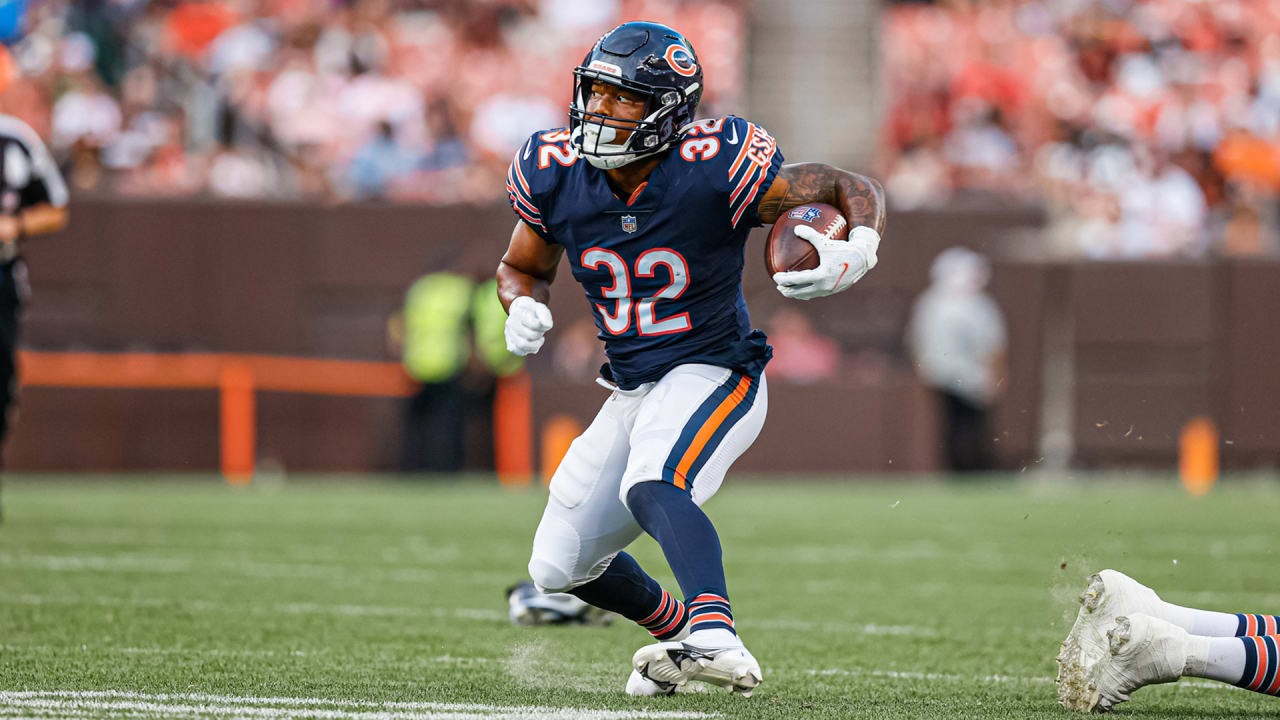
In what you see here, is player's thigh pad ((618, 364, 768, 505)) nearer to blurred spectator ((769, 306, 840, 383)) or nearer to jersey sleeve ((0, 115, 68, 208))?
jersey sleeve ((0, 115, 68, 208))

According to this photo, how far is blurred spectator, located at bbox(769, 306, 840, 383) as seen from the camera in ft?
45.6

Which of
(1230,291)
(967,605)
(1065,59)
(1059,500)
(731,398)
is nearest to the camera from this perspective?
(731,398)

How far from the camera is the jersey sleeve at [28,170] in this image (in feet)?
25.3

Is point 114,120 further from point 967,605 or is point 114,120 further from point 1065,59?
point 967,605

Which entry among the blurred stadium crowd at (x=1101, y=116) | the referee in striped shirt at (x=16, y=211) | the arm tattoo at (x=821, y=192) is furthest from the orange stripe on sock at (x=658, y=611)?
the blurred stadium crowd at (x=1101, y=116)

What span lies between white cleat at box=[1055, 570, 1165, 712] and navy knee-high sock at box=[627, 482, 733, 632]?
0.79 m

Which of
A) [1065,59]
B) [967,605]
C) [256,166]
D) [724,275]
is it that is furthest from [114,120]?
[724,275]

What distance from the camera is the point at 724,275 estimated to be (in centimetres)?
436

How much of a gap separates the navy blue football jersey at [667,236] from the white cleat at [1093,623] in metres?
0.99

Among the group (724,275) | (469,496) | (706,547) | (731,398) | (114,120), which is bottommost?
(469,496)

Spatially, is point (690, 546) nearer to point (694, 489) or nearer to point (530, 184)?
point (694, 489)

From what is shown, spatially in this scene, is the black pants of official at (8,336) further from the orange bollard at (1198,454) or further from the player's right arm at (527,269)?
the orange bollard at (1198,454)

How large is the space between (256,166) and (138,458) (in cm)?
250

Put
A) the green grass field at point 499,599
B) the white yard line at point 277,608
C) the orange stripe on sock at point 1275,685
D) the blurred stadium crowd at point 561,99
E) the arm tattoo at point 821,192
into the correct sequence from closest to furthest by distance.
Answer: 1. the orange stripe on sock at point 1275,685
2. the green grass field at point 499,599
3. the arm tattoo at point 821,192
4. the white yard line at point 277,608
5. the blurred stadium crowd at point 561,99
